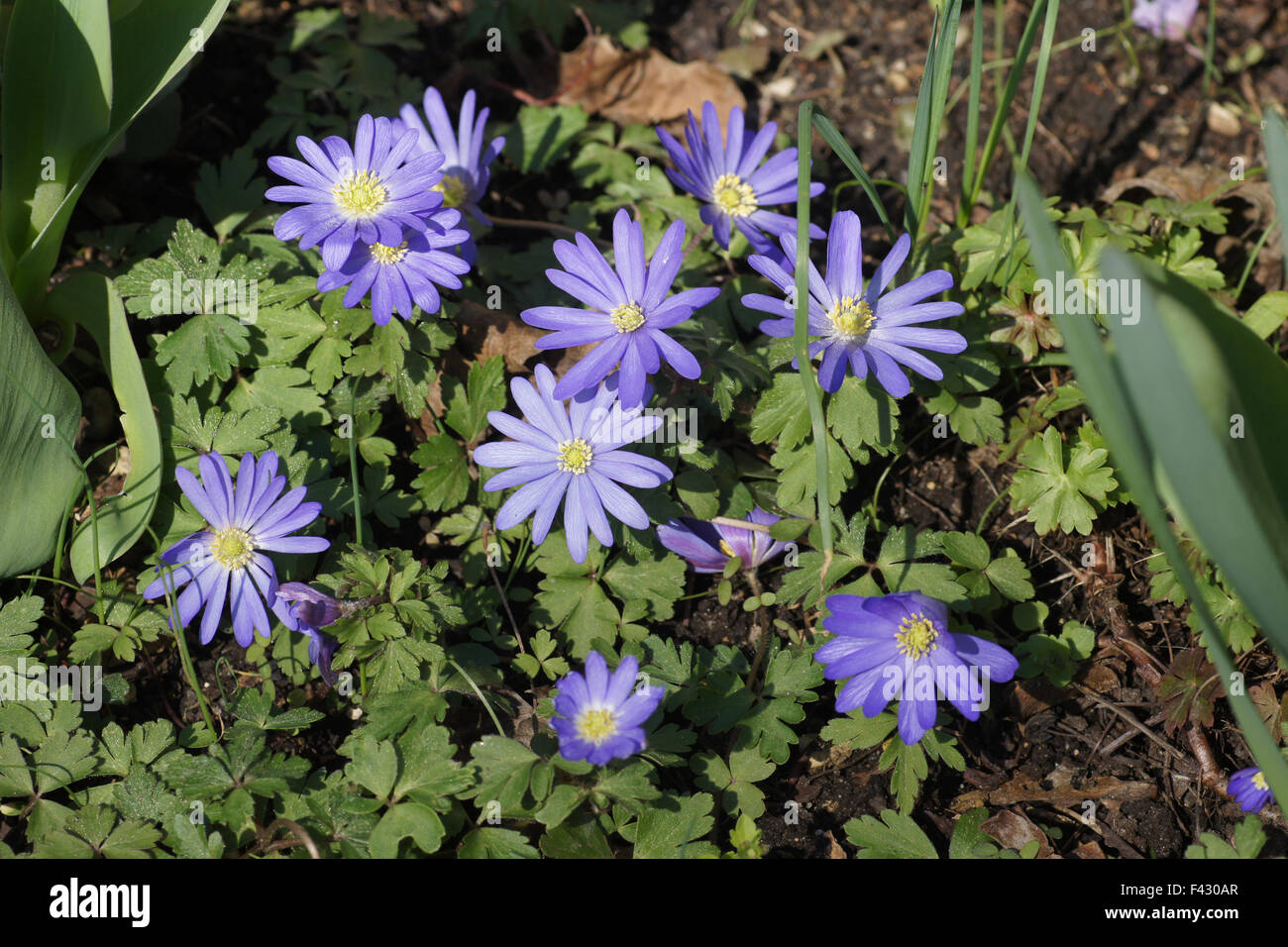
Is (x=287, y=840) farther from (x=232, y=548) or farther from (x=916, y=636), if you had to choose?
(x=916, y=636)

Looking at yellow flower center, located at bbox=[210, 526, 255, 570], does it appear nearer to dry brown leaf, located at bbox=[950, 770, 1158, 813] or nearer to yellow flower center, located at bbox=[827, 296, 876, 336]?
yellow flower center, located at bbox=[827, 296, 876, 336]

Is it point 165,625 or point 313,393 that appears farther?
point 313,393

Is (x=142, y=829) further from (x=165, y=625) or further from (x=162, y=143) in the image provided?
(x=162, y=143)

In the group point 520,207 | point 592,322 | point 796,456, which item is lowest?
point 796,456

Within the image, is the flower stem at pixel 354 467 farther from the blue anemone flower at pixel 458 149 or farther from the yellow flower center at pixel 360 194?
the blue anemone flower at pixel 458 149

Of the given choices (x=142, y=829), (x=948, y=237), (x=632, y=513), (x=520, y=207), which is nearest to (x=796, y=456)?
(x=632, y=513)
